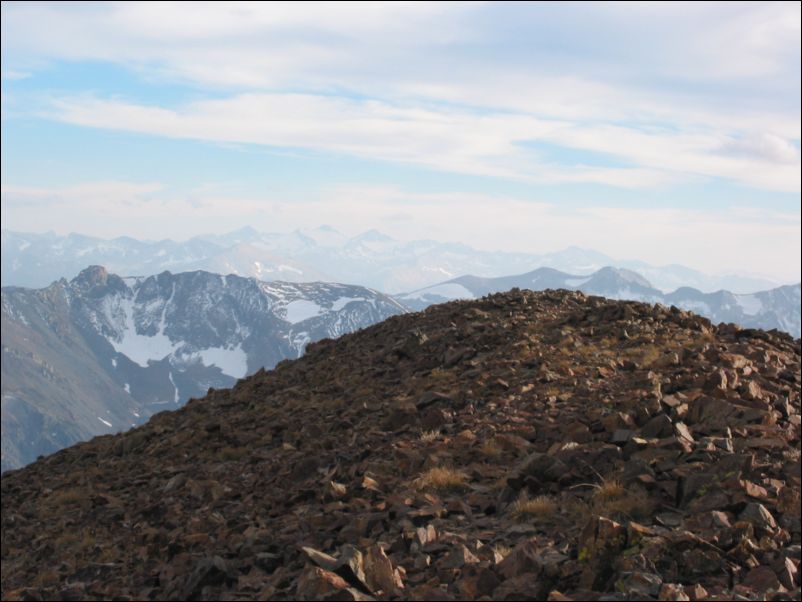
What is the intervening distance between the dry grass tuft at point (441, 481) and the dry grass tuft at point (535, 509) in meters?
2.39

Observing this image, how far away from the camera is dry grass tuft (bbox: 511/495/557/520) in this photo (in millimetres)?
14993

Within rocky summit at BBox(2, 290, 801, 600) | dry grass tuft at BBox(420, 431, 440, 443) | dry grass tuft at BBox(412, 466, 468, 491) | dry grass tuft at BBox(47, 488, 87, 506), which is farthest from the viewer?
dry grass tuft at BBox(47, 488, 87, 506)

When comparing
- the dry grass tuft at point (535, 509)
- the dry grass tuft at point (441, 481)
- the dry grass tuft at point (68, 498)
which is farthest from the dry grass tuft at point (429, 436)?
the dry grass tuft at point (68, 498)

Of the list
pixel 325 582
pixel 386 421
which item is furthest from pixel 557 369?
pixel 325 582

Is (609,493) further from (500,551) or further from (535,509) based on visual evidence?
(500,551)

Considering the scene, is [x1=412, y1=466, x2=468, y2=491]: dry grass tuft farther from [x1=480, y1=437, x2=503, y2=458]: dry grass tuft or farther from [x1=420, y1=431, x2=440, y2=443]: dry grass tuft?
[x1=420, y1=431, x2=440, y2=443]: dry grass tuft

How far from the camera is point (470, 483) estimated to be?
58.1 ft

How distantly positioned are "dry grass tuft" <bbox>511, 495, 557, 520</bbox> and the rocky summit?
0.03m

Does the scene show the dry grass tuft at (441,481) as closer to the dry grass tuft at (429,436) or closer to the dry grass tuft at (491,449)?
the dry grass tuft at (491,449)

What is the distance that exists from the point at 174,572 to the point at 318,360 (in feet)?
74.9

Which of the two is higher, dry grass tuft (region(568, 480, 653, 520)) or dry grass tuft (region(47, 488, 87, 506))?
dry grass tuft (region(568, 480, 653, 520))

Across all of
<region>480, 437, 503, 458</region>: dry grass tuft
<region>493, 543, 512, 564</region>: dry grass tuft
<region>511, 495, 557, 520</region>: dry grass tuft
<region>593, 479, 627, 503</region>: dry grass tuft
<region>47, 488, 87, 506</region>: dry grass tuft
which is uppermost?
<region>593, 479, 627, 503</region>: dry grass tuft

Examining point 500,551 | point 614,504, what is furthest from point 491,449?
point 500,551

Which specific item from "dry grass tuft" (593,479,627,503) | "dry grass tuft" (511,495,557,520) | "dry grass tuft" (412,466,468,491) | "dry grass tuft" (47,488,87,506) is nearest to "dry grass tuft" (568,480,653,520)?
"dry grass tuft" (593,479,627,503)
